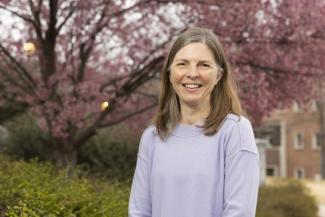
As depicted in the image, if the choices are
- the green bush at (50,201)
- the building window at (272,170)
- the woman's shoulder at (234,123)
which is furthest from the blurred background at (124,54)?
the building window at (272,170)

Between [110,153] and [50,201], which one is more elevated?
[110,153]

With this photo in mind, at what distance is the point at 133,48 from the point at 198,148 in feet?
26.5

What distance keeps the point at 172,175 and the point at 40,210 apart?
5.81ft

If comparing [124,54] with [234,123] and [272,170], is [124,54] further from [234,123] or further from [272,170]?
[272,170]

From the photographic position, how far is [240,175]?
2.47 m

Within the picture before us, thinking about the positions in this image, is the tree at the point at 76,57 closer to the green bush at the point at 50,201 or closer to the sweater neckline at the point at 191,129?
the green bush at the point at 50,201

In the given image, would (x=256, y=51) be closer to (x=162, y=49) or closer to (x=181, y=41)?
(x=162, y=49)

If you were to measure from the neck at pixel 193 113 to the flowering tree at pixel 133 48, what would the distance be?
6.37 meters

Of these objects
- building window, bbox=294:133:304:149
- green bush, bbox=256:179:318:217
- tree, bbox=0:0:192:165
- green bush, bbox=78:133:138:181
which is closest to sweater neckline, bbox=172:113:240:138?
tree, bbox=0:0:192:165

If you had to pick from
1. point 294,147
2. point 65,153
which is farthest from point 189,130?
point 294,147

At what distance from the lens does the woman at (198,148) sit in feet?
8.23

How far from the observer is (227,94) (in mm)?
2699

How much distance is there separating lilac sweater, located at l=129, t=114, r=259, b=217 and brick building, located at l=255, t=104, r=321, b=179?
43.9 meters

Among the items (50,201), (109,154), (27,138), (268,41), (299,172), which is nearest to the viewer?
(50,201)
